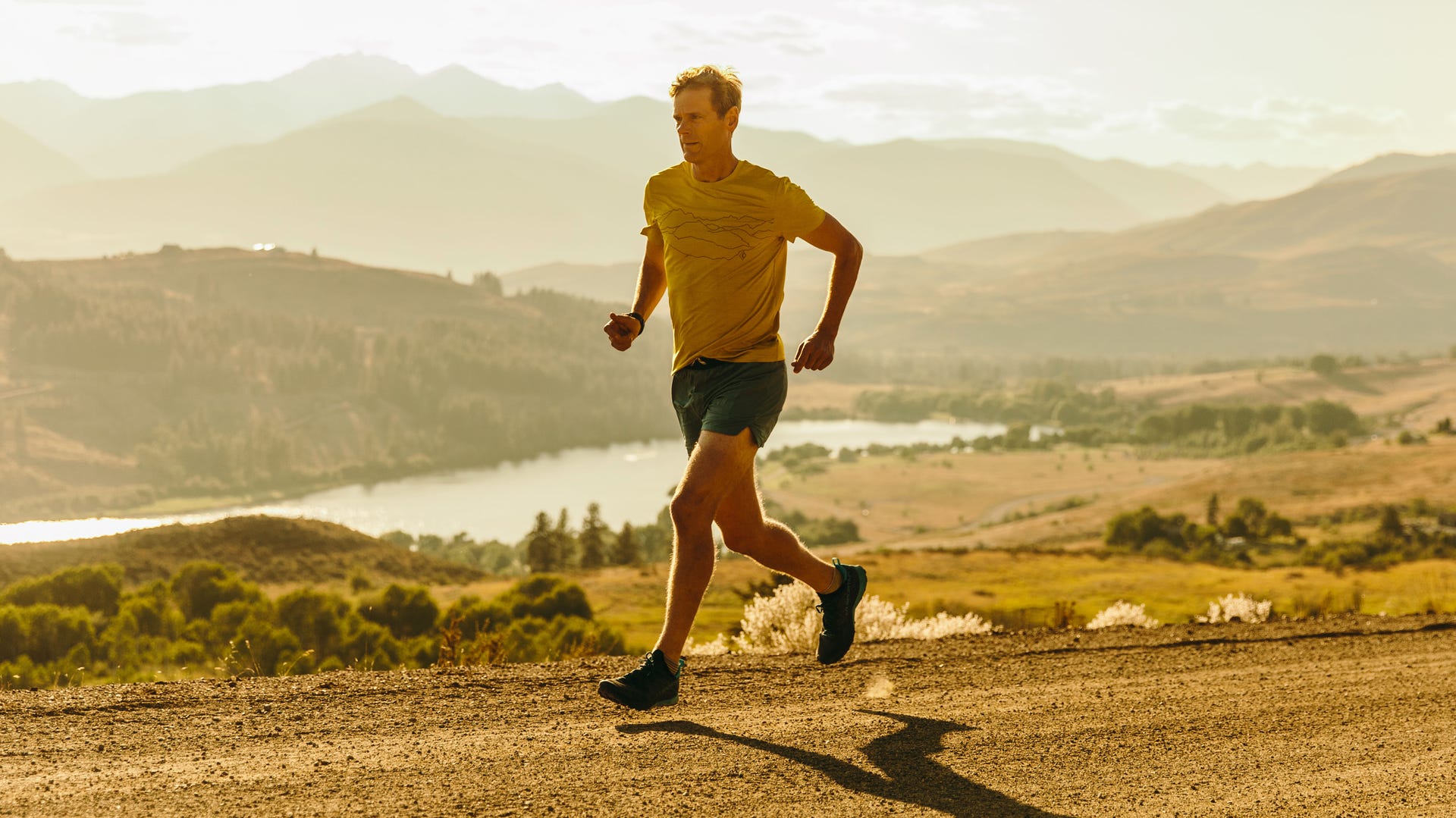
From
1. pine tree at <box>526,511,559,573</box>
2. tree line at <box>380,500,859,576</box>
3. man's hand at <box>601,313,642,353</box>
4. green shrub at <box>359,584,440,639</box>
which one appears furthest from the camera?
pine tree at <box>526,511,559,573</box>

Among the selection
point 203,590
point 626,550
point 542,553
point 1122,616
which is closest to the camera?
point 1122,616

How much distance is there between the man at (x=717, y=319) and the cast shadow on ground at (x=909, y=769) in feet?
1.78

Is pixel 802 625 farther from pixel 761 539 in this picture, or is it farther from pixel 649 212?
pixel 649 212

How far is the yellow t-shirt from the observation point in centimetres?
531

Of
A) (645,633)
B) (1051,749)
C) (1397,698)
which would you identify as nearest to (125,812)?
(1051,749)

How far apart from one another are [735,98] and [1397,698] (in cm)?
465

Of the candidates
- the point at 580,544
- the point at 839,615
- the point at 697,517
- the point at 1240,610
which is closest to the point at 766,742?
the point at 697,517

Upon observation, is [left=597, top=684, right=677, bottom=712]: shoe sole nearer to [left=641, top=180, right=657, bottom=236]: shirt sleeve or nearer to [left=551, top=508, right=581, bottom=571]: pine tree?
[left=641, top=180, right=657, bottom=236]: shirt sleeve

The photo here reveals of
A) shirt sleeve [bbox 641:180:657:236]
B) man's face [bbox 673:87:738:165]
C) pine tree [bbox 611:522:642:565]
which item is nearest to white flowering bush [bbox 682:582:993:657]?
shirt sleeve [bbox 641:180:657:236]

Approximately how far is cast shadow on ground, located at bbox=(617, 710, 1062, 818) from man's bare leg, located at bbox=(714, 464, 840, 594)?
87 cm

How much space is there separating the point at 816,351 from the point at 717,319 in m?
0.48

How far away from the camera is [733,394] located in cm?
529

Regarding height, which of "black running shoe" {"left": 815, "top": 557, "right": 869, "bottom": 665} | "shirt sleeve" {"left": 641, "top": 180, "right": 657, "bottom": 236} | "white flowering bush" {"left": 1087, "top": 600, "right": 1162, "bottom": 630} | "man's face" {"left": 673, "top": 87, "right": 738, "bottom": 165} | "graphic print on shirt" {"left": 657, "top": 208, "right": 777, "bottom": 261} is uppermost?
"man's face" {"left": 673, "top": 87, "right": 738, "bottom": 165}

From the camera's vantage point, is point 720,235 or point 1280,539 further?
point 1280,539
